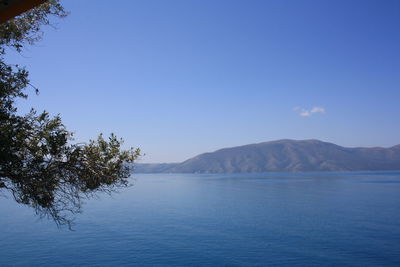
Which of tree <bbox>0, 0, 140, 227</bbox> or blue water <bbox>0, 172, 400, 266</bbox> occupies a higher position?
tree <bbox>0, 0, 140, 227</bbox>

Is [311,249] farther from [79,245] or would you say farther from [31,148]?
[31,148]

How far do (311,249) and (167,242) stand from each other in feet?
53.8

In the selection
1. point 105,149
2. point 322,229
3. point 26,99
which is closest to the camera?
point 26,99

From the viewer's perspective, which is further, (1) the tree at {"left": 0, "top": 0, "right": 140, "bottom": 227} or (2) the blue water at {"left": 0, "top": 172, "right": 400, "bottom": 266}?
(2) the blue water at {"left": 0, "top": 172, "right": 400, "bottom": 266}

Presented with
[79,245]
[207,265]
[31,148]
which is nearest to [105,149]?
[31,148]

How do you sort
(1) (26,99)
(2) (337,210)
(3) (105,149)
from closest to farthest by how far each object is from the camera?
1. (1) (26,99)
2. (3) (105,149)
3. (2) (337,210)

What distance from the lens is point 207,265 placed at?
86.8ft

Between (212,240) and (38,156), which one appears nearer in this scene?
(38,156)

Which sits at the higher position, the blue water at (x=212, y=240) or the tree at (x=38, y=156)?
the tree at (x=38, y=156)

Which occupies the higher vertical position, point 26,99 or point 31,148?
point 26,99

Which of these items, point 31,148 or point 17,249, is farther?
point 17,249

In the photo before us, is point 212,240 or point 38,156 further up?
point 38,156

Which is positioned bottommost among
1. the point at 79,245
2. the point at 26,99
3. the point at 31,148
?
the point at 79,245

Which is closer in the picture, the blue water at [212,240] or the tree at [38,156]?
the tree at [38,156]
